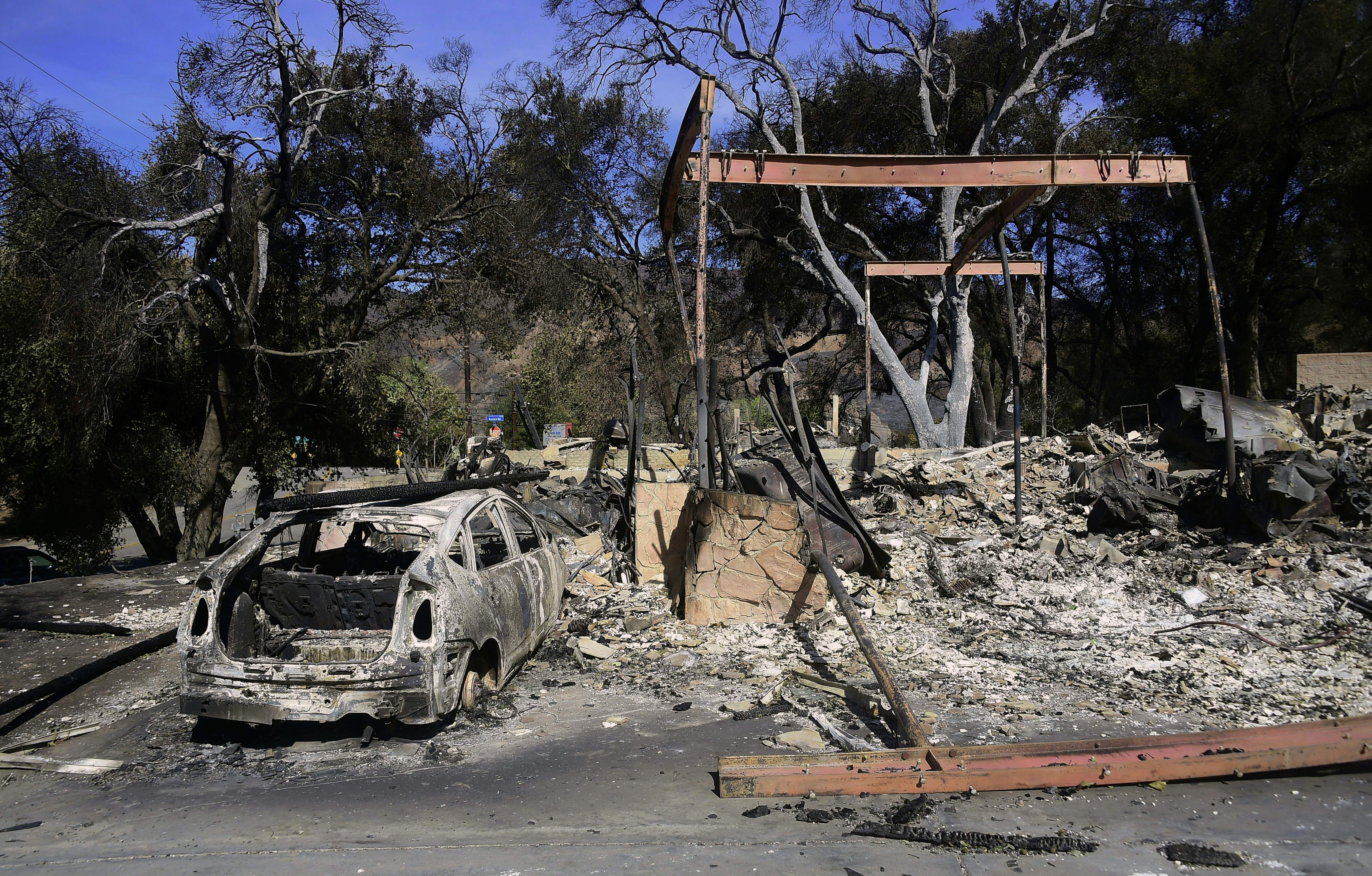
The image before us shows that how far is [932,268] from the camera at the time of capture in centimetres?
1249

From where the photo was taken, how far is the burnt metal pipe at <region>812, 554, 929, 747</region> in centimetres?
433

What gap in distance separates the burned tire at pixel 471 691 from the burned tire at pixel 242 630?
1369 mm

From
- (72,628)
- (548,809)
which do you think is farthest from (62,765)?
(72,628)

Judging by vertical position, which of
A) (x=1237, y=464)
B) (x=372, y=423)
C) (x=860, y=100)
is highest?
(x=860, y=100)

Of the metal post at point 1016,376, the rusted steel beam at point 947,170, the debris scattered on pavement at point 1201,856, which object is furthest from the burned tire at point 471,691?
the metal post at point 1016,376

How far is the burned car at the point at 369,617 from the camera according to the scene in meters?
4.58

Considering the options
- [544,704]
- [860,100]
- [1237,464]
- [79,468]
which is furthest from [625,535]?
[860,100]

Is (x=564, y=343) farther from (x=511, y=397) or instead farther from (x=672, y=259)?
(x=511, y=397)

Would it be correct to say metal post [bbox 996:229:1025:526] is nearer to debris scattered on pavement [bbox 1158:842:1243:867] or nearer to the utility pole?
debris scattered on pavement [bbox 1158:842:1243:867]

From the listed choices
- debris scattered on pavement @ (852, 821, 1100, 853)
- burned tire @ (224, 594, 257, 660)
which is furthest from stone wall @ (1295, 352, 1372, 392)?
burned tire @ (224, 594, 257, 660)

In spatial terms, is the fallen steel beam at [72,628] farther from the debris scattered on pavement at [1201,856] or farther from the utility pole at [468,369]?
the utility pole at [468,369]

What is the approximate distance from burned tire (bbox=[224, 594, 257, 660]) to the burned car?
10 millimetres

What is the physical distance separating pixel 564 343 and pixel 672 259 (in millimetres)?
15204

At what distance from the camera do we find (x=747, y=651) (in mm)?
6480
